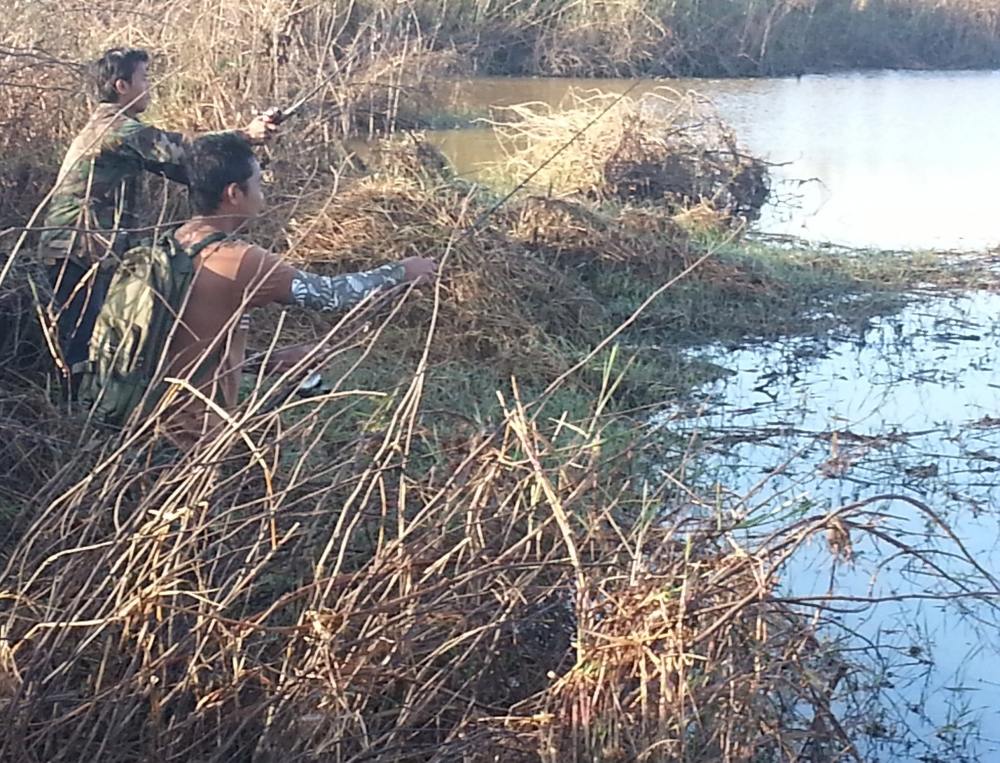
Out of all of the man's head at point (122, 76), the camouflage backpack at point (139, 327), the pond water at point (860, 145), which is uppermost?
the man's head at point (122, 76)

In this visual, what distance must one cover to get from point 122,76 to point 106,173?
0.34 metres

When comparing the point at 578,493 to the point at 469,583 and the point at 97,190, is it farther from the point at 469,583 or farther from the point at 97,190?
the point at 97,190

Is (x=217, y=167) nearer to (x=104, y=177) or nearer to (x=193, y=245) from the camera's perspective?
(x=193, y=245)

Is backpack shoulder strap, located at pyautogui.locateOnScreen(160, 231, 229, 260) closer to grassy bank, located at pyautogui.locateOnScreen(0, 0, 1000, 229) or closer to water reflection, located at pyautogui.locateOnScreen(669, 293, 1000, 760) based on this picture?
grassy bank, located at pyautogui.locateOnScreen(0, 0, 1000, 229)

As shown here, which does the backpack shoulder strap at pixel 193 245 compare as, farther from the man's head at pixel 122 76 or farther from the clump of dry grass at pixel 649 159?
the clump of dry grass at pixel 649 159

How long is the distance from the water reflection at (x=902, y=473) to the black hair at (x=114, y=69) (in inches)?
92.4

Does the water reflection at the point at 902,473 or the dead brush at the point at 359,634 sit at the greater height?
the dead brush at the point at 359,634

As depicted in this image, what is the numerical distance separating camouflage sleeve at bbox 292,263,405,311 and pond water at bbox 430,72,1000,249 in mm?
6186

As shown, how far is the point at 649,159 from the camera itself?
9836 millimetres

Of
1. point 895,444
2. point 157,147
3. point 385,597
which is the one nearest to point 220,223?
point 157,147

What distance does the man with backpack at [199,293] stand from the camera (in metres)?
3.44

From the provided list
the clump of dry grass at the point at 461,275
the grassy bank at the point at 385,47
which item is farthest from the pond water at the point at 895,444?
the grassy bank at the point at 385,47

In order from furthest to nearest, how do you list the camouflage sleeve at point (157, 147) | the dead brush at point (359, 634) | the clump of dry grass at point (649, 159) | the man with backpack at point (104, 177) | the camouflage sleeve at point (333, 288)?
the clump of dry grass at point (649, 159)
the camouflage sleeve at point (157, 147)
the man with backpack at point (104, 177)
the camouflage sleeve at point (333, 288)
the dead brush at point (359, 634)

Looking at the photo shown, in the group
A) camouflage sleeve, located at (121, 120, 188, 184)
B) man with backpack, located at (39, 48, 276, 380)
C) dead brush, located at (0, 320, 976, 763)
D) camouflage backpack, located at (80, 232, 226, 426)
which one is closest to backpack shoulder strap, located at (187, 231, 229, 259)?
camouflage backpack, located at (80, 232, 226, 426)
